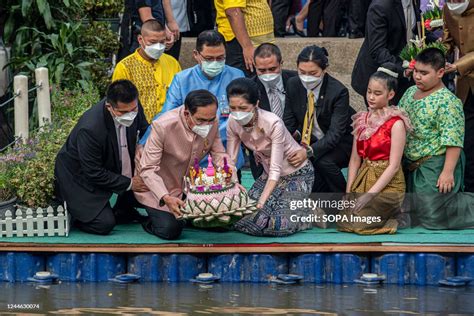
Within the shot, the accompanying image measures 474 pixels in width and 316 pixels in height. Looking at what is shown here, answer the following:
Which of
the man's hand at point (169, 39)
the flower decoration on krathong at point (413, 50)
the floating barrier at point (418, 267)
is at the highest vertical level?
the man's hand at point (169, 39)

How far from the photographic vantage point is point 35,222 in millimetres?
10625

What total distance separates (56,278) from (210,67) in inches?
76.4

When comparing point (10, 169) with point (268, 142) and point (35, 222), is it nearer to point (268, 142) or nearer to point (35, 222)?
point (35, 222)

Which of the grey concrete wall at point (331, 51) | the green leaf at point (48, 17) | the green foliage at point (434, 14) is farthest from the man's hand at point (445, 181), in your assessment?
the green leaf at point (48, 17)

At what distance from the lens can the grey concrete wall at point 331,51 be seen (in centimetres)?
1397

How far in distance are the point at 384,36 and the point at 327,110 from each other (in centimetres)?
82

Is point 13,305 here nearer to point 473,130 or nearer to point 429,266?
point 429,266

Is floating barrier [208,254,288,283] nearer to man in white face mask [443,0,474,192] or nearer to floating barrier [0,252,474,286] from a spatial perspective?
floating barrier [0,252,474,286]

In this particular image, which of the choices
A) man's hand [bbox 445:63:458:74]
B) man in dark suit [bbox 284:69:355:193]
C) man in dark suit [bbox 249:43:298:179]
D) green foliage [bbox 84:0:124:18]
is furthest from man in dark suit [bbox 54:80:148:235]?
green foliage [bbox 84:0:124:18]

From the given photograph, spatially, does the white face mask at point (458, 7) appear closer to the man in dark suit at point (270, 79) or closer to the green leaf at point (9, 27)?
the man in dark suit at point (270, 79)

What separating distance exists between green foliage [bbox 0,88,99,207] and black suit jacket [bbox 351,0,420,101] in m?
2.42

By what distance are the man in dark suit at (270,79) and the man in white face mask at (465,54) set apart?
1201 millimetres

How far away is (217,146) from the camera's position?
1069 cm

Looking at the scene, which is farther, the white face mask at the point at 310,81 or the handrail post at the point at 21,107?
the handrail post at the point at 21,107
